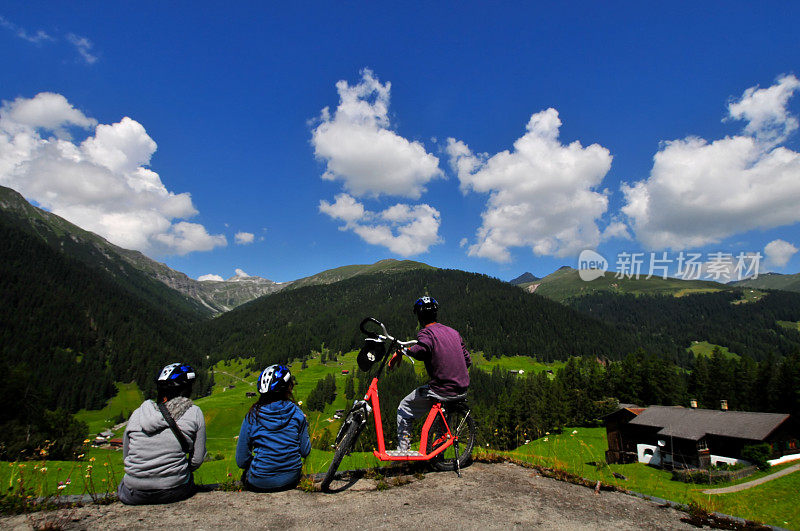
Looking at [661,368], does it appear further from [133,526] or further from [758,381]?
[133,526]

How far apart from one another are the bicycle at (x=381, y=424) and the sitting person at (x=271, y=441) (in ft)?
2.27

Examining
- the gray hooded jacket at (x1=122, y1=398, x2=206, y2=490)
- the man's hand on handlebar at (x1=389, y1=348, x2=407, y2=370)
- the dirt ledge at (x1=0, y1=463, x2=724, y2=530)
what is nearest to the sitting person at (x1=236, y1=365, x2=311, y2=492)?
the dirt ledge at (x1=0, y1=463, x2=724, y2=530)

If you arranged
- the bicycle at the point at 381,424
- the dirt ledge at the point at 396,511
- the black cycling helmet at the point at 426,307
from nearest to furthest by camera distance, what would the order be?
the dirt ledge at the point at 396,511, the bicycle at the point at 381,424, the black cycling helmet at the point at 426,307

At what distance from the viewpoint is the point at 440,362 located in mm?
6777

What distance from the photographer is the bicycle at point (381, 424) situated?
6.19 m

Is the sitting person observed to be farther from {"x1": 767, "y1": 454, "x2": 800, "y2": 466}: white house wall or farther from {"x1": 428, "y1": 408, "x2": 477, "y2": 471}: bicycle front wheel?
{"x1": 767, "y1": 454, "x2": 800, "y2": 466}: white house wall

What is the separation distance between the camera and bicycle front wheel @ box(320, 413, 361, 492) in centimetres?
590

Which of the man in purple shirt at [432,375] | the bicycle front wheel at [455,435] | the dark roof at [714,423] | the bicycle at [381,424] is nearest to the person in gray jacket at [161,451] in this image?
the bicycle at [381,424]

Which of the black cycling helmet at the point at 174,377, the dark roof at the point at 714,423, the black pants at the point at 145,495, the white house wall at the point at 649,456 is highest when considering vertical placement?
the black cycling helmet at the point at 174,377

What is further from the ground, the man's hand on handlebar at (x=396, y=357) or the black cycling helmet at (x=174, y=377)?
the man's hand on handlebar at (x=396, y=357)

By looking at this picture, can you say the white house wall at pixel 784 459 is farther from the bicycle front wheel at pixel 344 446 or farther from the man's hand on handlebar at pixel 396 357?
the bicycle front wheel at pixel 344 446

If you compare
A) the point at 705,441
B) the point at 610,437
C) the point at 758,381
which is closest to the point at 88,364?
the point at 610,437

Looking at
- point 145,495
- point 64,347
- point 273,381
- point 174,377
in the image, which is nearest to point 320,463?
point 273,381

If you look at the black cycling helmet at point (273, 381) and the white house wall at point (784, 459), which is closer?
the black cycling helmet at point (273, 381)
